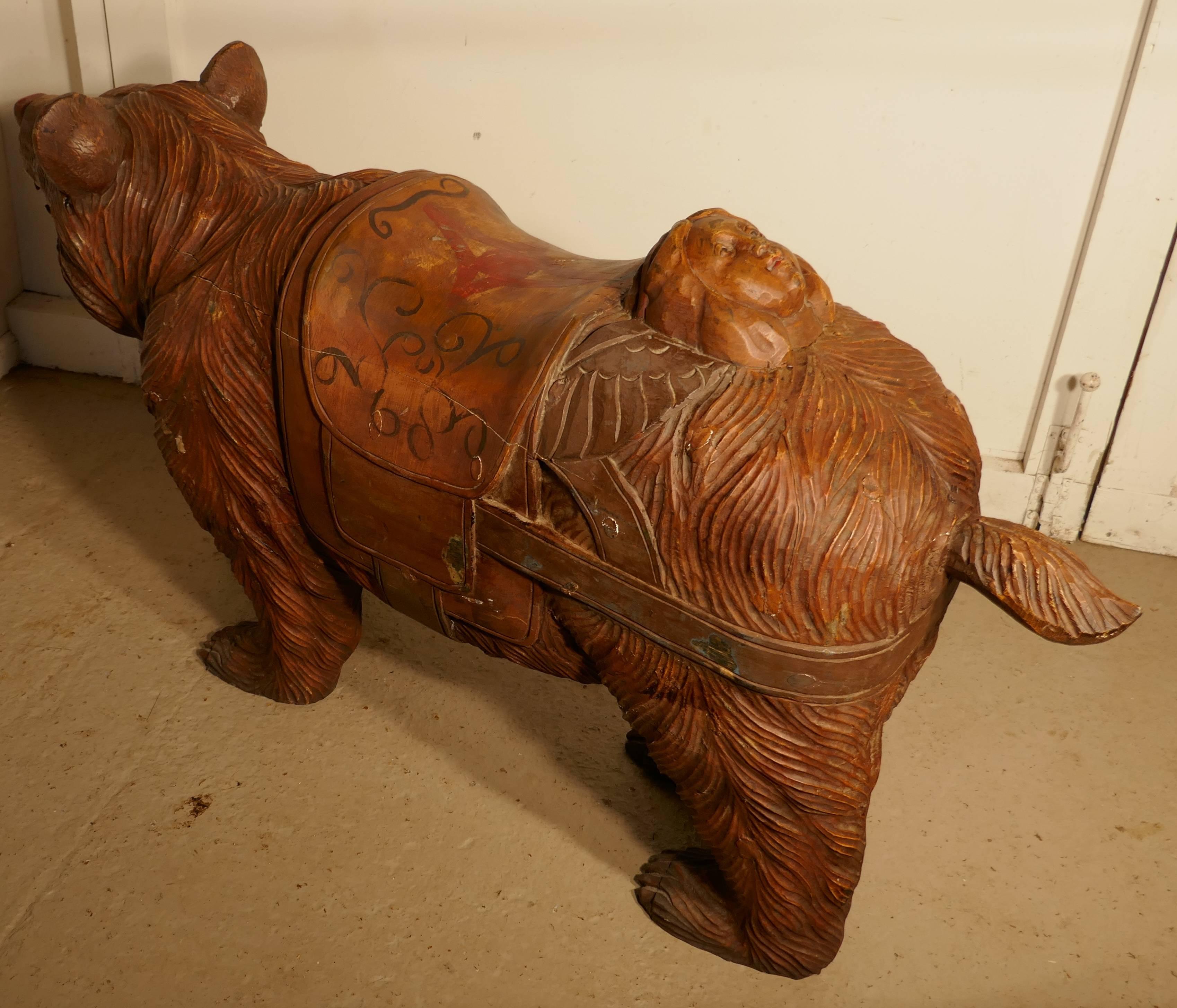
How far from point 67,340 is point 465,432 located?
6.46 ft

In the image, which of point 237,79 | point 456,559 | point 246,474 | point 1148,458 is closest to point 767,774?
point 456,559

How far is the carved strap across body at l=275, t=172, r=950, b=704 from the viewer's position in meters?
1.29

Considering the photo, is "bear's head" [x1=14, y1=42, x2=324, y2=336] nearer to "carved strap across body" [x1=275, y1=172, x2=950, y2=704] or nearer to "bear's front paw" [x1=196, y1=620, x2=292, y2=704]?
"carved strap across body" [x1=275, y1=172, x2=950, y2=704]

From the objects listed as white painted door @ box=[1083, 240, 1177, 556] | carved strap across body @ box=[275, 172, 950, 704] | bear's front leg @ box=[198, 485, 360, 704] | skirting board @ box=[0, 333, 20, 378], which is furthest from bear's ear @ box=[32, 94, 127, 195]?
white painted door @ box=[1083, 240, 1177, 556]

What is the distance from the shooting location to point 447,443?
4.55 ft

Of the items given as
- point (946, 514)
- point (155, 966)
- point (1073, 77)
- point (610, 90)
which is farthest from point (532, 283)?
point (1073, 77)

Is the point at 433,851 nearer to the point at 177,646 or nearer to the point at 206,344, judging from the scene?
the point at 177,646

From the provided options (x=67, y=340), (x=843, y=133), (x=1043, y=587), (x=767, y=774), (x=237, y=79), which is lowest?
(x=67, y=340)

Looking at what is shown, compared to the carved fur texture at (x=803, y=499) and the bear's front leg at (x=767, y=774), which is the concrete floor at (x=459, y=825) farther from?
the carved fur texture at (x=803, y=499)

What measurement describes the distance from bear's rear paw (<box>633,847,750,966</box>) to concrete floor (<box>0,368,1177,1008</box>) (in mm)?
26

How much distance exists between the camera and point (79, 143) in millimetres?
1526

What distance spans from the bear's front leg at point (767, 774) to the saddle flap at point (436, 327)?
0.86 feet

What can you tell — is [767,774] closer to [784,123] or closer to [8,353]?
[784,123]

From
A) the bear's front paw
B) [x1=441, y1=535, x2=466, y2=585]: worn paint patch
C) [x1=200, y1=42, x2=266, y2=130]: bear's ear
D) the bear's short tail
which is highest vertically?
[x1=200, y1=42, x2=266, y2=130]: bear's ear
